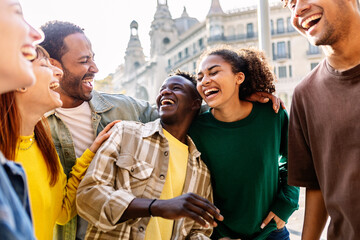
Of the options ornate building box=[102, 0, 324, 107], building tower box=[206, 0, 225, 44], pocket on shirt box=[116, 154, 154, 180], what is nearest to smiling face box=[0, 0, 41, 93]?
pocket on shirt box=[116, 154, 154, 180]

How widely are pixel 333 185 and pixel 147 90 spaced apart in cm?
6253

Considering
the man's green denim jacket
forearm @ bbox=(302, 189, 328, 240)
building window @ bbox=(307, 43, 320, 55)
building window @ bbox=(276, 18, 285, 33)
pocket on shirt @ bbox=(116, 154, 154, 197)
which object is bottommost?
forearm @ bbox=(302, 189, 328, 240)

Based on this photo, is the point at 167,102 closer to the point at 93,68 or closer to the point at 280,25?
the point at 93,68

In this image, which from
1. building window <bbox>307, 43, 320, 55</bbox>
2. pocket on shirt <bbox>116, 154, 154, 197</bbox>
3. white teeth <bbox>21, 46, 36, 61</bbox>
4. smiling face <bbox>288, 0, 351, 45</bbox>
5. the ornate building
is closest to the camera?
white teeth <bbox>21, 46, 36, 61</bbox>

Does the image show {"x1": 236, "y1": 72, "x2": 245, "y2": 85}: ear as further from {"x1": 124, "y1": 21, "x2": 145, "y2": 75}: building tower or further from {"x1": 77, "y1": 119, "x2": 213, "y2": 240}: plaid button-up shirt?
{"x1": 124, "y1": 21, "x2": 145, "y2": 75}: building tower

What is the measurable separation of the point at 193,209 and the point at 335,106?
1262 millimetres

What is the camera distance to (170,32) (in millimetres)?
62844

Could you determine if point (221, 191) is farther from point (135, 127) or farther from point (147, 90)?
point (147, 90)

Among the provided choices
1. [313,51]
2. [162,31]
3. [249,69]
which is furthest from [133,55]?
[249,69]

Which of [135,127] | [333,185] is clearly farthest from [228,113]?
[333,185]

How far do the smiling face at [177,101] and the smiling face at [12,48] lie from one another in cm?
201

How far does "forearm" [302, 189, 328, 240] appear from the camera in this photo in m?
2.75

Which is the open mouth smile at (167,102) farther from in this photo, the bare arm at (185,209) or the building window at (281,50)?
the building window at (281,50)

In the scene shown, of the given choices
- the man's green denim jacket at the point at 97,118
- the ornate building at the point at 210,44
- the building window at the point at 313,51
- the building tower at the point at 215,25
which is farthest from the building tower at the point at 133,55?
the man's green denim jacket at the point at 97,118
